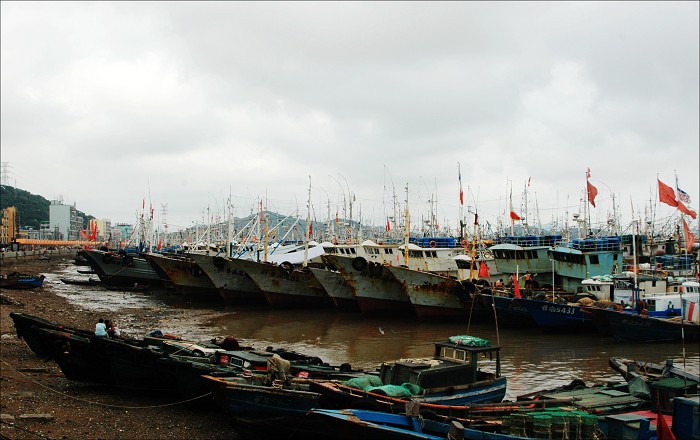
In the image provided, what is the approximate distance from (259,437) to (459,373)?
4459 millimetres

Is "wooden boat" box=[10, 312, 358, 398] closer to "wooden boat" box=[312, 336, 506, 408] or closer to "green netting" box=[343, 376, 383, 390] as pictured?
"green netting" box=[343, 376, 383, 390]

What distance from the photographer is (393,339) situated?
88.8 ft

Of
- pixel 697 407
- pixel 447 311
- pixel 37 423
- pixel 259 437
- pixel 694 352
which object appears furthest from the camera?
pixel 447 311

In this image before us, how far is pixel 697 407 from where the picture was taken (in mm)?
10023

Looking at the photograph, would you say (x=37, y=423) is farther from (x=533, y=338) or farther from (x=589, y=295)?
(x=589, y=295)

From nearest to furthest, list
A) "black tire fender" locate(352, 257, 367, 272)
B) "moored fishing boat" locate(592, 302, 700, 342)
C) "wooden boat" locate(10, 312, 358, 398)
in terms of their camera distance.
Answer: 1. "wooden boat" locate(10, 312, 358, 398)
2. "moored fishing boat" locate(592, 302, 700, 342)
3. "black tire fender" locate(352, 257, 367, 272)

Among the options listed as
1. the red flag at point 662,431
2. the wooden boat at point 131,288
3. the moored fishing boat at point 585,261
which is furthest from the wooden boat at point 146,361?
the wooden boat at point 131,288

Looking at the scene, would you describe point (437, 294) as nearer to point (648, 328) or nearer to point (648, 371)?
point (648, 328)

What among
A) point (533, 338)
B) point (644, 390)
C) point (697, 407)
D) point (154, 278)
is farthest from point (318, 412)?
point (154, 278)

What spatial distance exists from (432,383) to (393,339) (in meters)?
14.8

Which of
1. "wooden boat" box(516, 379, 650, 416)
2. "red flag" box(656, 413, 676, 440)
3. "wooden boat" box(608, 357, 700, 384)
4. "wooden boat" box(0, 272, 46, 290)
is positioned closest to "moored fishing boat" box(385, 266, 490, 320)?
"wooden boat" box(608, 357, 700, 384)

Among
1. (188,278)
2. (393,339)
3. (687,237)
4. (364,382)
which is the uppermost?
(687,237)

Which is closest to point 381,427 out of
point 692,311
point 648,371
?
point 648,371

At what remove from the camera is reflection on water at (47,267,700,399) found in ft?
69.5
